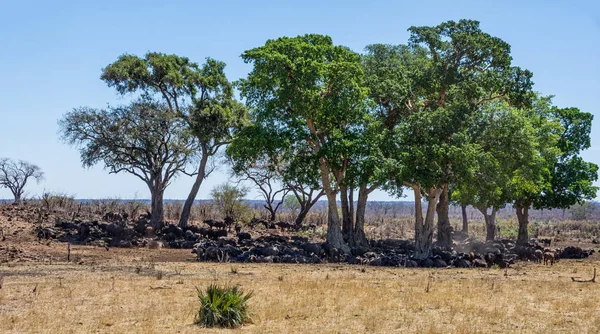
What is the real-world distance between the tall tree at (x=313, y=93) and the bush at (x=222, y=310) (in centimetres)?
1836

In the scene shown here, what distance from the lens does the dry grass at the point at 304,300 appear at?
46.8 feet

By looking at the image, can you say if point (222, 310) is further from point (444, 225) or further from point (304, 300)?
point (444, 225)

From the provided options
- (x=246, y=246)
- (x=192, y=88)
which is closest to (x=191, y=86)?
(x=192, y=88)

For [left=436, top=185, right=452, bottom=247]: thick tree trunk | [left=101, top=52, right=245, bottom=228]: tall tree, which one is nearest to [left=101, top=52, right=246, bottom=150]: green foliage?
[left=101, top=52, right=245, bottom=228]: tall tree

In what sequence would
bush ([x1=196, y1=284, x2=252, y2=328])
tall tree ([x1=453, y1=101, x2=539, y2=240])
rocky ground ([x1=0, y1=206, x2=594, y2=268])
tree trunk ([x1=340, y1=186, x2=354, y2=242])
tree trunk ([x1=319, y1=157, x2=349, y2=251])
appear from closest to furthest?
bush ([x1=196, y1=284, x2=252, y2=328]) → rocky ground ([x1=0, y1=206, x2=594, y2=268]) → tall tree ([x1=453, y1=101, x2=539, y2=240]) → tree trunk ([x1=319, y1=157, x2=349, y2=251]) → tree trunk ([x1=340, y1=186, x2=354, y2=242])

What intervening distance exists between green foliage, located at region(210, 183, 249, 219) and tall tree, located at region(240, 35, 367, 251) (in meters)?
29.2

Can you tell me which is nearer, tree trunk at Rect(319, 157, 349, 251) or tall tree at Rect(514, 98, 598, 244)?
tree trunk at Rect(319, 157, 349, 251)

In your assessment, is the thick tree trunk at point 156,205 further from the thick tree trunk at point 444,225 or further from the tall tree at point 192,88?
the thick tree trunk at point 444,225

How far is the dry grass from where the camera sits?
561 inches

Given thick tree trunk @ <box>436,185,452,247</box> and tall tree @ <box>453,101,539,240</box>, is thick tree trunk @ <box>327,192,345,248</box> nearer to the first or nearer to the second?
tall tree @ <box>453,101,539,240</box>

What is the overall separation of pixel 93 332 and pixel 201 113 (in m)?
32.2

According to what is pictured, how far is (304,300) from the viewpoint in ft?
56.9

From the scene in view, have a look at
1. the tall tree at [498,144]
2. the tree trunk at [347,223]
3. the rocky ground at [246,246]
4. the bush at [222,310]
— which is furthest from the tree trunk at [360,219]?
the bush at [222,310]

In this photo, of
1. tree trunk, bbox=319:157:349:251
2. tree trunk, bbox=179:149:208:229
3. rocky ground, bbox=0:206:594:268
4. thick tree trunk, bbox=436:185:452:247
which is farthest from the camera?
tree trunk, bbox=179:149:208:229
